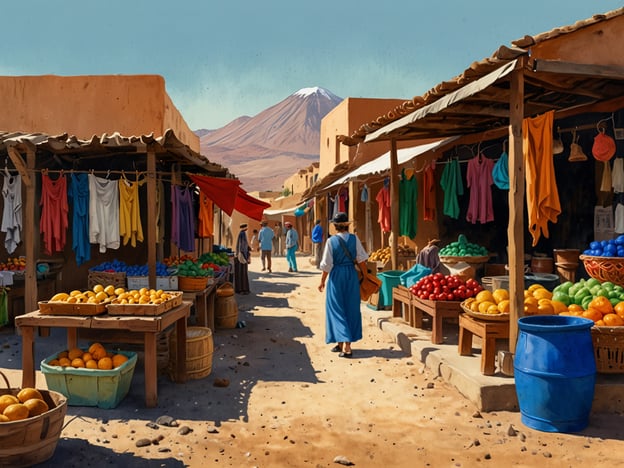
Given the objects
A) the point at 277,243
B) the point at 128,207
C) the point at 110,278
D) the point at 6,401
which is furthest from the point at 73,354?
the point at 277,243

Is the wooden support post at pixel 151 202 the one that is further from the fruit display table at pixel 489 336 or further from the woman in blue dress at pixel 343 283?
the fruit display table at pixel 489 336

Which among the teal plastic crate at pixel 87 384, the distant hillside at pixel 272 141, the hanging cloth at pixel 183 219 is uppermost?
the distant hillside at pixel 272 141

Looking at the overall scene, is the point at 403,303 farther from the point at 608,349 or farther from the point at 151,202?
the point at 151,202

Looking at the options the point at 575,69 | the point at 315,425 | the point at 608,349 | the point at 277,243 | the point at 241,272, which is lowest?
the point at 315,425

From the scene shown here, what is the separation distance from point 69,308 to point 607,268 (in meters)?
5.73

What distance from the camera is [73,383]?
482cm

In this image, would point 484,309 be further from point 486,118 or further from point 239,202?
point 239,202

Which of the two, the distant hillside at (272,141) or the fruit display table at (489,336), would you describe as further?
the distant hillside at (272,141)

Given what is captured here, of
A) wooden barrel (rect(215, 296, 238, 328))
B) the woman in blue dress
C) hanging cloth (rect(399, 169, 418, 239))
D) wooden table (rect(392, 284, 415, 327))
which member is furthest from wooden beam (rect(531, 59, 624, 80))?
wooden barrel (rect(215, 296, 238, 328))

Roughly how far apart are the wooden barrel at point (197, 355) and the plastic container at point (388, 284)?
157 inches

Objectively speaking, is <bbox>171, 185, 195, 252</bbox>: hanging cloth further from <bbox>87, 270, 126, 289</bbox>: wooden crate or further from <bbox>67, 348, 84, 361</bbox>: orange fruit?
<bbox>67, 348, 84, 361</bbox>: orange fruit

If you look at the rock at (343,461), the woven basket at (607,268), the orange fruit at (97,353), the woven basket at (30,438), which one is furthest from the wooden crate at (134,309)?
the woven basket at (607,268)

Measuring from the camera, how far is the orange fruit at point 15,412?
3398 mm

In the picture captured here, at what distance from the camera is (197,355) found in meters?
5.77
